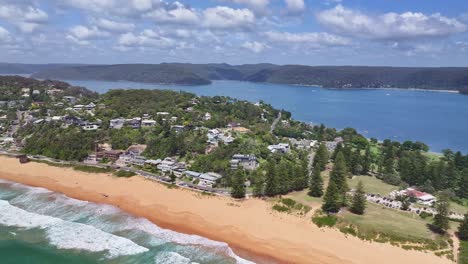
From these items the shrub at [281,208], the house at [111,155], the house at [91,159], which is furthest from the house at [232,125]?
the shrub at [281,208]

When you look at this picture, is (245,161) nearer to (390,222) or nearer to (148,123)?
(390,222)

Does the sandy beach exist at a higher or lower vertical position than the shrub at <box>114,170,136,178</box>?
lower

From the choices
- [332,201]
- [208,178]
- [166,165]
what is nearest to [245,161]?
[208,178]

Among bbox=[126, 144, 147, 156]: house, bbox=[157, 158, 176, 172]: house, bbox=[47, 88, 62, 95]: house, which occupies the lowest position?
bbox=[157, 158, 176, 172]: house

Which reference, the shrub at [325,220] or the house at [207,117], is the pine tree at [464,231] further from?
the house at [207,117]

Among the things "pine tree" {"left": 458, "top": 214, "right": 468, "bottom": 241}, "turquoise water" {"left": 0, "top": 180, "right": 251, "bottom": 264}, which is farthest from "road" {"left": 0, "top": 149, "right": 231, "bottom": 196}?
"pine tree" {"left": 458, "top": 214, "right": 468, "bottom": 241}

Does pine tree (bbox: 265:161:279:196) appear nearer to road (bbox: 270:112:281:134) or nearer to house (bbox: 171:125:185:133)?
house (bbox: 171:125:185:133)
